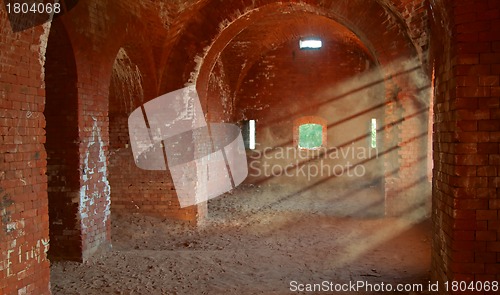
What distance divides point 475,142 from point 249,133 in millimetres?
11568

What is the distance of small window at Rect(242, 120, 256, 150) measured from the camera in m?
14.3

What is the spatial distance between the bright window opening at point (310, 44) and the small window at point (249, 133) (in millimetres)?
3213

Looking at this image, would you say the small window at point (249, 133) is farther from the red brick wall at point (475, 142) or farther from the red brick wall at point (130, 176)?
the red brick wall at point (475, 142)

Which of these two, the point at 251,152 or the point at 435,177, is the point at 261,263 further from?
the point at 251,152

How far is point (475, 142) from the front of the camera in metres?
3.01

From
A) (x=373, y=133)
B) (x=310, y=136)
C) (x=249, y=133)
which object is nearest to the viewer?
(x=373, y=133)

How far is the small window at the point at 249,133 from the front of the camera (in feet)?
46.9

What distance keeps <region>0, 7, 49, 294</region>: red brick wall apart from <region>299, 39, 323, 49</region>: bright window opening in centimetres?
1077

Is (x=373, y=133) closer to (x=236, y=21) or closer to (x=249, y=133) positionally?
(x=249, y=133)

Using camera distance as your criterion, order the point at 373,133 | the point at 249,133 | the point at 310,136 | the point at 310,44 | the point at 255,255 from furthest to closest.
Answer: the point at 310,136
the point at 249,133
the point at 373,133
the point at 310,44
the point at 255,255

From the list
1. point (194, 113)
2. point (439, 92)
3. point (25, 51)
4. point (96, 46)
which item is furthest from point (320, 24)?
point (25, 51)

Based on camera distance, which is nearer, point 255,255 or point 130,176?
point 255,255

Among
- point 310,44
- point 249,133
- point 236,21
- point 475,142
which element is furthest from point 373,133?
point 475,142

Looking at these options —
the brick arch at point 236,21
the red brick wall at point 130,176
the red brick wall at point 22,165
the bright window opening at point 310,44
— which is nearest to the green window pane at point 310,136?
the bright window opening at point 310,44
